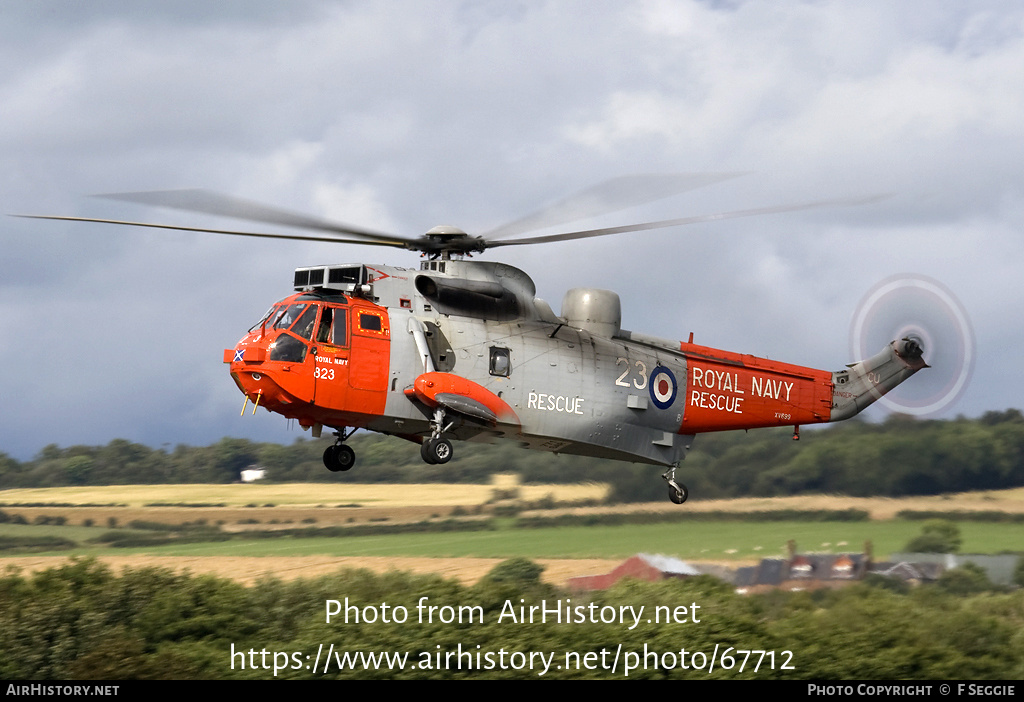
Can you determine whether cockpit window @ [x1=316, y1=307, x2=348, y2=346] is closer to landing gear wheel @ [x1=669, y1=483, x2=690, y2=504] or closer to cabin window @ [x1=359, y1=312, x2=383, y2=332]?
cabin window @ [x1=359, y1=312, x2=383, y2=332]

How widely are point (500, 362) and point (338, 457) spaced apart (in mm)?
3371

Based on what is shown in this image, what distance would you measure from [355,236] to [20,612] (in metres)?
14.6

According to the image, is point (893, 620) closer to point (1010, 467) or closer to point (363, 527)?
point (1010, 467)

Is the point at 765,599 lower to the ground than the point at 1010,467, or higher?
lower

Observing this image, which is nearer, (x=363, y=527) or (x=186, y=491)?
(x=363, y=527)

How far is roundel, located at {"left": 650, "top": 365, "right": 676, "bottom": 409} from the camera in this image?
22.1 meters

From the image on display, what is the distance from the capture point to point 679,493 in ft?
77.8

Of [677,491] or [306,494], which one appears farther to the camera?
[306,494]

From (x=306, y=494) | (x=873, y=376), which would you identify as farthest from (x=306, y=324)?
(x=306, y=494)

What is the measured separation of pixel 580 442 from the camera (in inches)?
835

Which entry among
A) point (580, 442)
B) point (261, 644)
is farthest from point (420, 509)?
point (580, 442)

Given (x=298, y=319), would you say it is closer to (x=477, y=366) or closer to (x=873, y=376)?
(x=477, y=366)

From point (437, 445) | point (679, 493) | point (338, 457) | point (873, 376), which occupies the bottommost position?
point (679, 493)
